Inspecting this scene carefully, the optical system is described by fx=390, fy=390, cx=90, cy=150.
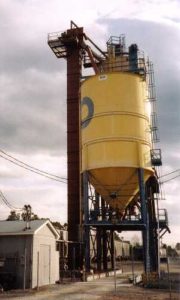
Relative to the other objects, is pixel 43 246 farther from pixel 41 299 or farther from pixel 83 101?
pixel 83 101

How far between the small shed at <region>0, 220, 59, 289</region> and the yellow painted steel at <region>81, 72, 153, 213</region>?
6.69m

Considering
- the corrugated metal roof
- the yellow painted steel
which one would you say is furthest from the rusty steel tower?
the corrugated metal roof

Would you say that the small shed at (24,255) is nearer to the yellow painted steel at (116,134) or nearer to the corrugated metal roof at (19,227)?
the corrugated metal roof at (19,227)

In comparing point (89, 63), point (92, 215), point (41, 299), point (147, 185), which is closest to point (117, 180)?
point (92, 215)

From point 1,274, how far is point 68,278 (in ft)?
27.8

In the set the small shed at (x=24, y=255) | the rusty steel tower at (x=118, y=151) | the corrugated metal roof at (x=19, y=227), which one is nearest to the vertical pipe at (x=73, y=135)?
the rusty steel tower at (x=118, y=151)

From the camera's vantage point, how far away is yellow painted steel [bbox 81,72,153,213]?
29.9 meters

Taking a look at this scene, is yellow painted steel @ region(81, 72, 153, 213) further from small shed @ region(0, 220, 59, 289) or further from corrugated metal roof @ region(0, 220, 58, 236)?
small shed @ region(0, 220, 59, 289)

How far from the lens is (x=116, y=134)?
2992cm

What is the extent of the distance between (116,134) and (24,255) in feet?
37.4

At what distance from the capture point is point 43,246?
86.3ft

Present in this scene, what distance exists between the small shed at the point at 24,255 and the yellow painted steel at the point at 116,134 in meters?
6.69

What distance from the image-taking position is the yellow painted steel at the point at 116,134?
98.2ft

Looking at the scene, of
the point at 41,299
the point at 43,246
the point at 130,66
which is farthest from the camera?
the point at 130,66
